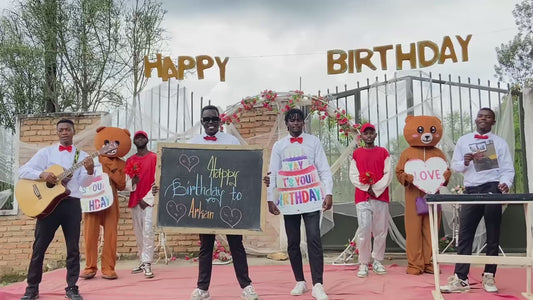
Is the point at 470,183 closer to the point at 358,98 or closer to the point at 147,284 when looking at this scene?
the point at 358,98

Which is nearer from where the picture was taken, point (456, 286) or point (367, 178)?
point (456, 286)

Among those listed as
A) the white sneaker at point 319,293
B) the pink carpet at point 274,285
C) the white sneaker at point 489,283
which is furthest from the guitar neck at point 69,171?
the white sneaker at point 489,283

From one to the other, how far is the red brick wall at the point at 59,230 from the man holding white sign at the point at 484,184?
3.33 metres

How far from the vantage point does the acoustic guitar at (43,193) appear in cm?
450

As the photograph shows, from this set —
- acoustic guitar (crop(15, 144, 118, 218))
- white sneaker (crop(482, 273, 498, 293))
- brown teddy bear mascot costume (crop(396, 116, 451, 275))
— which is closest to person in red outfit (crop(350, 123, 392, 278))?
brown teddy bear mascot costume (crop(396, 116, 451, 275))

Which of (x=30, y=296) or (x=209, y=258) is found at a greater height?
(x=209, y=258)

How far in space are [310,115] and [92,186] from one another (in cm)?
348

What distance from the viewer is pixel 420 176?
19.0 feet

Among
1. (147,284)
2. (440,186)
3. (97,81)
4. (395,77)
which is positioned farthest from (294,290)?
(97,81)

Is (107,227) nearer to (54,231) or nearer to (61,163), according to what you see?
(54,231)

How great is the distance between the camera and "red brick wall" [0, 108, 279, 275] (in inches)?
301

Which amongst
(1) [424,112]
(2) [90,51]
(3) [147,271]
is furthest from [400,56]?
(2) [90,51]

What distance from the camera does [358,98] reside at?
7641mm

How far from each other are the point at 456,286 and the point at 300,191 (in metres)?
1.86
